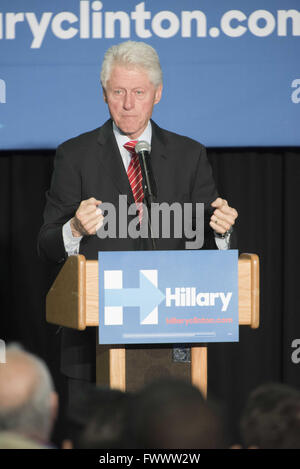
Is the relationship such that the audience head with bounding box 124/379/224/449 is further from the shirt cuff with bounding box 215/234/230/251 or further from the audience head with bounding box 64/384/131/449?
the shirt cuff with bounding box 215/234/230/251

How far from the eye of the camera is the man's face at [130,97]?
2.85 m

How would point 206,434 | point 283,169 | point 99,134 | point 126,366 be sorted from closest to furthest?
point 206,434 → point 126,366 → point 99,134 → point 283,169

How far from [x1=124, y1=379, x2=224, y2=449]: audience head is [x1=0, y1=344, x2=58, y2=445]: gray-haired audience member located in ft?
0.93

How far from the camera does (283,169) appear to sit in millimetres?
4555

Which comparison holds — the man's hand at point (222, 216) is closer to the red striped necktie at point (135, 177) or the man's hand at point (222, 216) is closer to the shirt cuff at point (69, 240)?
the red striped necktie at point (135, 177)

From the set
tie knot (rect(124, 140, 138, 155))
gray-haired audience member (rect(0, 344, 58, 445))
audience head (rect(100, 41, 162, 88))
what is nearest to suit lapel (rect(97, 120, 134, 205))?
tie knot (rect(124, 140, 138, 155))

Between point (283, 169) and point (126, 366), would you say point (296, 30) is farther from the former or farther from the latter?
point (126, 366)

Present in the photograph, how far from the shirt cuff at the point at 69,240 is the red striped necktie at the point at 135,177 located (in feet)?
0.86

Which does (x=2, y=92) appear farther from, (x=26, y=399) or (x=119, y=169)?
(x=26, y=399)

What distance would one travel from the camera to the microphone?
238 centimetres

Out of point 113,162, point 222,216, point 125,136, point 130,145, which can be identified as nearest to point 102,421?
point 222,216

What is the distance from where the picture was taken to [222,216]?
8.27 ft

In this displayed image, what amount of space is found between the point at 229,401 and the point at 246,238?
1060mm

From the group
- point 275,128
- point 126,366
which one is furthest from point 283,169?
point 126,366
